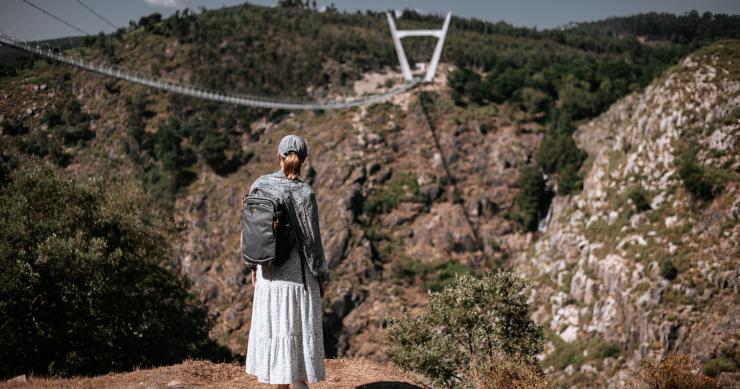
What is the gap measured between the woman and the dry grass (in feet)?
10.2

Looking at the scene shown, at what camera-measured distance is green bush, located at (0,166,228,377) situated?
1502cm

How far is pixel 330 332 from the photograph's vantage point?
155ft

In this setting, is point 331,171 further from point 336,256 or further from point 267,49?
point 267,49

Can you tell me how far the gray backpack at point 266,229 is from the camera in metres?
5.54

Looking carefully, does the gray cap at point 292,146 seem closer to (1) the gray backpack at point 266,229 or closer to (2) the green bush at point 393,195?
(1) the gray backpack at point 266,229

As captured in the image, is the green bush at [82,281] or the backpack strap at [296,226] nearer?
the backpack strap at [296,226]

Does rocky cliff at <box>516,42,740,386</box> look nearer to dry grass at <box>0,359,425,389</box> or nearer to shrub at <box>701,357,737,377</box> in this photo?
shrub at <box>701,357,737,377</box>

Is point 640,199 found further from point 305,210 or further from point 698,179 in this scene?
point 305,210

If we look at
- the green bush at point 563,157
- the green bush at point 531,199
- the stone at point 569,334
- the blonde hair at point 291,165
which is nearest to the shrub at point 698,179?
the stone at point 569,334

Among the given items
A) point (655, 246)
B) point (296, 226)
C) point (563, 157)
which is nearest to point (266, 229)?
point (296, 226)

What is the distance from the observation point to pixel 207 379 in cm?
929

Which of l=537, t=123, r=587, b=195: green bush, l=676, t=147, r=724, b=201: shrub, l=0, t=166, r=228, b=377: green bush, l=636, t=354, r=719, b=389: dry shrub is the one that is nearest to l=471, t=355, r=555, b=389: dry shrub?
l=636, t=354, r=719, b=389: dry shrub

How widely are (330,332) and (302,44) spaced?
47277mm

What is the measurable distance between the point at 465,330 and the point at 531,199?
4347cm
